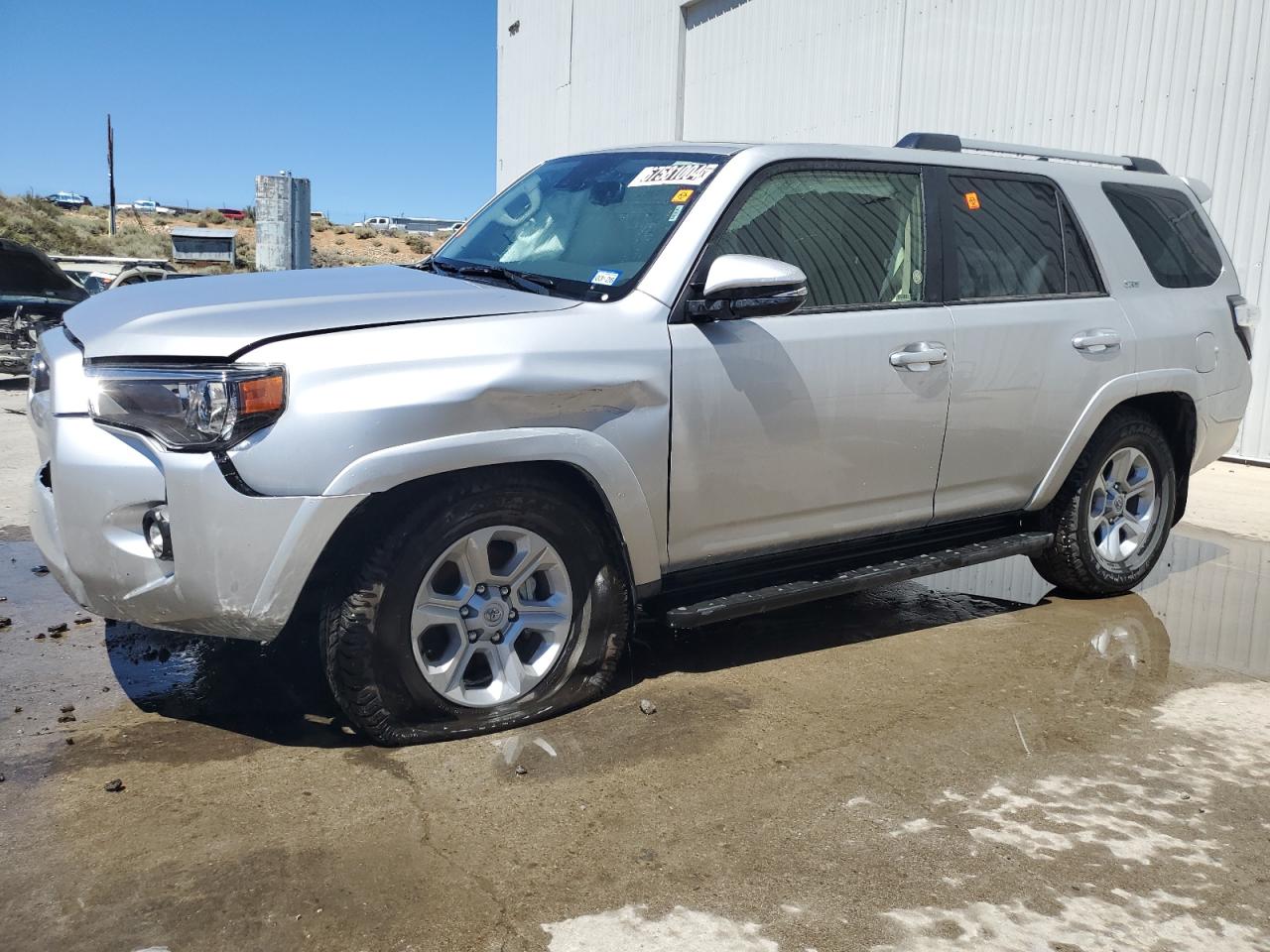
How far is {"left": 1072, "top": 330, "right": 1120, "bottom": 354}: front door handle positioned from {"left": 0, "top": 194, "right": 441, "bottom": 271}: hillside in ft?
100

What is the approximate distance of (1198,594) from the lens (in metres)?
5.72

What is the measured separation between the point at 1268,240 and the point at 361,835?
28.5 feet

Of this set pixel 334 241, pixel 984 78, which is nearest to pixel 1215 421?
pixel 984 78

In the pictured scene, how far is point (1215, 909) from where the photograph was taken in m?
2.76

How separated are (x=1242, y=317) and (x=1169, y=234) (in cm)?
55

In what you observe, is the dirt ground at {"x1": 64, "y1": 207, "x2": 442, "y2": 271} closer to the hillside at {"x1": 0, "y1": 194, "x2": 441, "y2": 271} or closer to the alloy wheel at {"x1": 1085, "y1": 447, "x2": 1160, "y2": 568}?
the hillside at {"x1": 0, "y1": 194, "x2": 441, "y2": 271}

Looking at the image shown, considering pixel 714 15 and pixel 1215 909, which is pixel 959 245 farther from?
pixel 714 15

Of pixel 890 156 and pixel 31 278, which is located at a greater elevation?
pixel 890 156

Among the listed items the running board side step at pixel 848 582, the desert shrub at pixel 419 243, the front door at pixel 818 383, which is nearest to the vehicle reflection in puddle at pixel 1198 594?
the running board side step at pixel 848 582

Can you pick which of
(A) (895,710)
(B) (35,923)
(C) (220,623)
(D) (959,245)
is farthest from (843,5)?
(B) (35,923)

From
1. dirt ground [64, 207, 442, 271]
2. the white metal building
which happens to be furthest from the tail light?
→ dirt ground [64, 207, 442, 271]

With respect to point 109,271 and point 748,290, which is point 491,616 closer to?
point 748,290

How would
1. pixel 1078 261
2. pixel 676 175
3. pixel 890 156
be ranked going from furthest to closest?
pixel 1078 261, pixel 890 156, pixel 676 175

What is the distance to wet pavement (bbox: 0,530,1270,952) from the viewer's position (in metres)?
2.63
